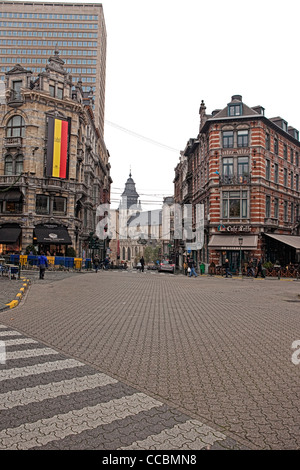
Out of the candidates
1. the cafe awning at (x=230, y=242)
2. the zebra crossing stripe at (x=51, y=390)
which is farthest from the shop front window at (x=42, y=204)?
the zebra crossing stripe at (x=51, y=390)

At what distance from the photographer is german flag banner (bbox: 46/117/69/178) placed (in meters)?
36.1

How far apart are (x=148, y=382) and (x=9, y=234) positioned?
32908mm

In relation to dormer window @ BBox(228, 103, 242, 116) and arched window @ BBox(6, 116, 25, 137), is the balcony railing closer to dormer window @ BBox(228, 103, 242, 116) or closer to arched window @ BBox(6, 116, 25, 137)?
dormer window @ BBox(228, 103, 242, 116)

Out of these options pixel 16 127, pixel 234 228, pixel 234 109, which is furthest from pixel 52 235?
pixel 234 109

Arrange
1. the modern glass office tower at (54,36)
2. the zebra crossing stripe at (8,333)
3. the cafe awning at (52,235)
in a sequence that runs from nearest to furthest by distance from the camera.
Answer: the zebra crossing stripe at (8,333), the cafe awning at (52,235), the modern glass office tower at (54,36)

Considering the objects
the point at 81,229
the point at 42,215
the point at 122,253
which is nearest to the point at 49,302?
the point at 42,215

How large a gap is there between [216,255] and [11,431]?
32904mm

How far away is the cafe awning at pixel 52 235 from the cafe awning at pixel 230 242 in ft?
46.7

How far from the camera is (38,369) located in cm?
587

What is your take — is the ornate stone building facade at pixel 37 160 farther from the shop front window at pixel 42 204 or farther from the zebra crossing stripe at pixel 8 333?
the zebra crossing stripe at pixel 8 333

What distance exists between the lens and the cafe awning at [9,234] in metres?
34.6

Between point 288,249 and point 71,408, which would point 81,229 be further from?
point 71,408

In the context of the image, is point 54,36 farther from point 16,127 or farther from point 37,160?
point 37,160

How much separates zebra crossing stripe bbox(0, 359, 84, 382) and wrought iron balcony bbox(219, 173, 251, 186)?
31327 mm
